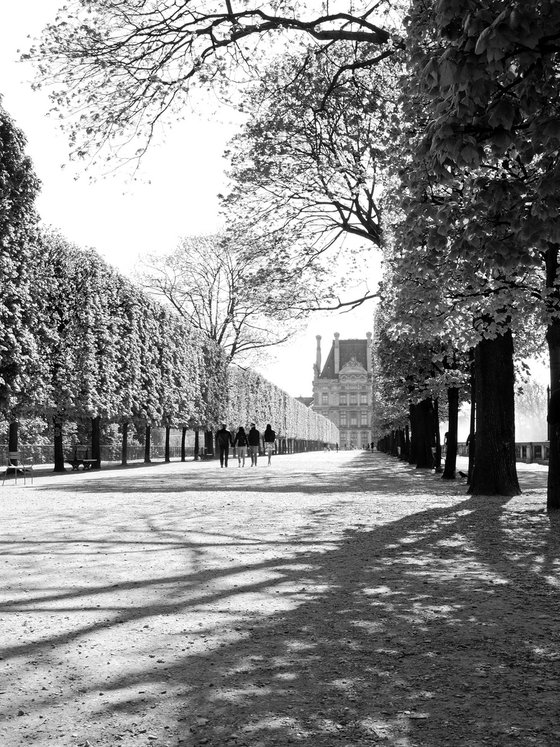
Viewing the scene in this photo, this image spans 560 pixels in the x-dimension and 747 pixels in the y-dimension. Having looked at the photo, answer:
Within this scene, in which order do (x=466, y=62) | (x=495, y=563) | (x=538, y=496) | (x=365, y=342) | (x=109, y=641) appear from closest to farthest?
(x=466, y=62) < (x=109, y=641) < (x=495, y=563) < (x=538, y=496) < (x=365, y=342)

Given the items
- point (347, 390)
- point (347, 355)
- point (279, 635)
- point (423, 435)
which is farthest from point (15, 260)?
point (347, 355)

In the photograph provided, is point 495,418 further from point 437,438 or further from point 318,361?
point 318,361

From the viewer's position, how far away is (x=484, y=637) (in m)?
4.96

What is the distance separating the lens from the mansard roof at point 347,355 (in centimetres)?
16938

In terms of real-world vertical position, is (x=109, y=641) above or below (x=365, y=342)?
below

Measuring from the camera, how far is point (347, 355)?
563 ft

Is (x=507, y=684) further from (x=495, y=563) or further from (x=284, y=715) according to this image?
(x=495, y=563)

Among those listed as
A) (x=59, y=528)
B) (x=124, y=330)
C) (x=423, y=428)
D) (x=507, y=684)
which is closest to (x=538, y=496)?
(x=59, y=528)

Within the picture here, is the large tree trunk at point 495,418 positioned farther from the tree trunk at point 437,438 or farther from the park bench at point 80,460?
the park bench at point 80,460

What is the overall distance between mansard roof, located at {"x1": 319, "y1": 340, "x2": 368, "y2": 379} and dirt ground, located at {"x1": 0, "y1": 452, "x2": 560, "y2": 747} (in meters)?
159

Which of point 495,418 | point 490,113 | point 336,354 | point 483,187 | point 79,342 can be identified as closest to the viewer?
point 490,113

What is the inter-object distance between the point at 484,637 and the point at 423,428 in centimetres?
2535

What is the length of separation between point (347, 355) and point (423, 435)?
142252 mm

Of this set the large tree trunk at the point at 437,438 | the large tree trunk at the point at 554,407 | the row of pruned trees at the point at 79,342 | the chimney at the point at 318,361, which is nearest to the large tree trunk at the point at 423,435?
the large tree trunk at the point at 437,438
